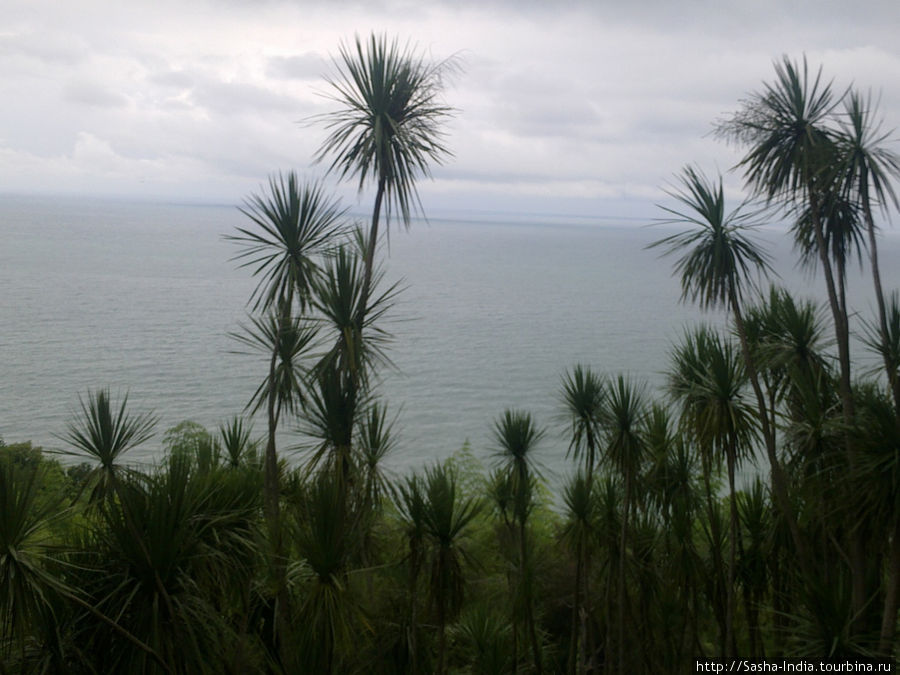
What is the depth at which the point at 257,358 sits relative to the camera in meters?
42.4

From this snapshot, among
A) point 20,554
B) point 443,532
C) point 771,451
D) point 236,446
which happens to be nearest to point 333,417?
point 443,532

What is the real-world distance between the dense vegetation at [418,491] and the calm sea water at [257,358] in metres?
1.03

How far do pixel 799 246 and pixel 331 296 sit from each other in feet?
21.8

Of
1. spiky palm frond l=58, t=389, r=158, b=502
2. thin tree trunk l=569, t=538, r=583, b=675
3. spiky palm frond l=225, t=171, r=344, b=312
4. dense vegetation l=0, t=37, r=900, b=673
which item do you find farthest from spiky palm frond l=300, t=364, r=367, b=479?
thin tree trunk l=569, t=538, r=583, b=675

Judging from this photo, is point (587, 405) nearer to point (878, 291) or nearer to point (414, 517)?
point (414, 517)

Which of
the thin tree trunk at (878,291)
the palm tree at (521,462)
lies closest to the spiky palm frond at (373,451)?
the palm tree at (521,462)

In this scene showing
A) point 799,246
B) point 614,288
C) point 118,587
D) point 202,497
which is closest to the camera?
point 118,587

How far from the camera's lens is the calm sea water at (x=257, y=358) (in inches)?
1208

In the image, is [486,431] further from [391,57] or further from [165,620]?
[165,620]

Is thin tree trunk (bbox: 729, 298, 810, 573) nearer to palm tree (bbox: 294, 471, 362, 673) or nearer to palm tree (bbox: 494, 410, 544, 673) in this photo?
palm tree (bbox: 494, 410, 544, 673)

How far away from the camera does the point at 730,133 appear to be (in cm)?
895

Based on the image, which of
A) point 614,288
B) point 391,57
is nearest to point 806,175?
point 391,57

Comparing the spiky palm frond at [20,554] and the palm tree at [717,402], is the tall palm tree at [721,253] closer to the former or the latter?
the palm tree at [717,402]

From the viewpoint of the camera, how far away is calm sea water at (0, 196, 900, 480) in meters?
30.7
